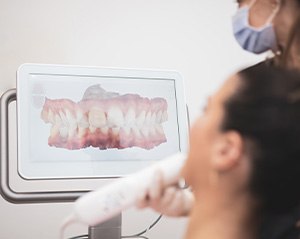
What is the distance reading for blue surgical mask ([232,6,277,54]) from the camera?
953mm

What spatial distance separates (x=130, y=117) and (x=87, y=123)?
4.8 inches

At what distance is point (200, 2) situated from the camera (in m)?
1.88

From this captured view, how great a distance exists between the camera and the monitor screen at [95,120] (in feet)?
4.22

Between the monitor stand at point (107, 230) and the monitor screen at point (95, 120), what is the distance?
0.12 meters

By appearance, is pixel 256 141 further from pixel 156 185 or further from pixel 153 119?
pixel 153 119

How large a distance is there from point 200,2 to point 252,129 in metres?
1.29

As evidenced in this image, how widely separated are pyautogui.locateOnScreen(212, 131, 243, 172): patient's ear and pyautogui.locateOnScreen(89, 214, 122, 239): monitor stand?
0.67 meters

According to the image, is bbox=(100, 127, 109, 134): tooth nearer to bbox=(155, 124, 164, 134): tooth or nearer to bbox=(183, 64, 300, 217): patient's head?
bbox=(155, 124, 164, 134): tooth

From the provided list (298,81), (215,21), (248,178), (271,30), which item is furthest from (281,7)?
(215,21)

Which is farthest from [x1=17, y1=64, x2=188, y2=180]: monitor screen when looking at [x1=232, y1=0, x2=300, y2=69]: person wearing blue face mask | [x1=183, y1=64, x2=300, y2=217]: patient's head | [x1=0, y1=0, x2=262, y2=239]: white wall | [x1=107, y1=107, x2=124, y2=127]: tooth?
[x1=183, y1=64, x2=300, y2=217]: patient's head

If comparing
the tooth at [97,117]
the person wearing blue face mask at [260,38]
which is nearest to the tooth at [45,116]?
the tooth at [97,117]

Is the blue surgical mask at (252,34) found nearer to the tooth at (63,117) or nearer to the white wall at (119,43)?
the tooth at (63,117)

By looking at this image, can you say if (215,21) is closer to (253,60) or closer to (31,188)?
(253,60)

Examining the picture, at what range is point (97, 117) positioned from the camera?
1.35 m
